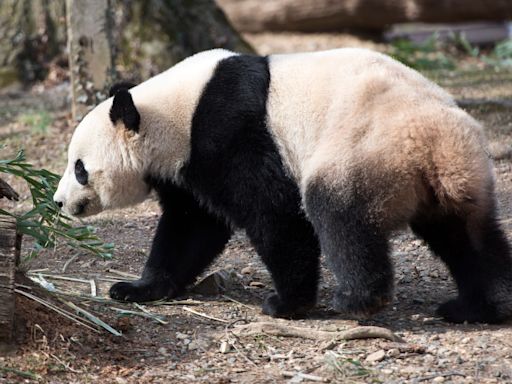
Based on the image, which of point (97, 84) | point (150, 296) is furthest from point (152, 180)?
point (97, 84)

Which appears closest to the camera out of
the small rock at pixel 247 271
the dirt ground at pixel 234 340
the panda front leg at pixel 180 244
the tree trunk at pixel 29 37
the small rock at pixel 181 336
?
the dirt ground at pixel 234 340

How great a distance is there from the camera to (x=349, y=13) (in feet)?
41.1

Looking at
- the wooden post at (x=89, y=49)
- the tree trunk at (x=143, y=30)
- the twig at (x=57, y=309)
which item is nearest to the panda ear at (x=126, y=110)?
the twig at (x=57, y=309)

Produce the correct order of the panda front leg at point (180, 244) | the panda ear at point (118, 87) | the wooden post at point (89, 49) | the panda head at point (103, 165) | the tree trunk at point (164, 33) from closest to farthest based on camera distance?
1. the panda head at point (103, 165)
2. the panda front leg at point (180, 244)
3. the panda ear at point (118, 87)
4. the wooden post at point (89, 49)
5. the tree trunk at point (164, 33)

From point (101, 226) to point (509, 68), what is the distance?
6.74 meters

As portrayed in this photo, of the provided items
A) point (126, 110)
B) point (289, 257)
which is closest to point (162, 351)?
point (289, 257)

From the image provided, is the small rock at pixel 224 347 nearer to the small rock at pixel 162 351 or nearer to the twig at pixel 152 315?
the small rock at pixel 162 351

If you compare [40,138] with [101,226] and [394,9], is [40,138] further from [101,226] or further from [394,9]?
[394,9]

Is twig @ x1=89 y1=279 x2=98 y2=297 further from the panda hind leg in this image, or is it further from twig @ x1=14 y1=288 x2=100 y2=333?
the panda hind leg

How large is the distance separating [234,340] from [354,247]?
72 cm

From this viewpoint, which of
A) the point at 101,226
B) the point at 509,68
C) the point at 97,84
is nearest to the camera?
the point at 101,226

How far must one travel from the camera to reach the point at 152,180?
4820 mm

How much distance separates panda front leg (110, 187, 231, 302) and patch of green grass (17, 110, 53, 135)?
12.4ft

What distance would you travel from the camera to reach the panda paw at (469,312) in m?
4.28
